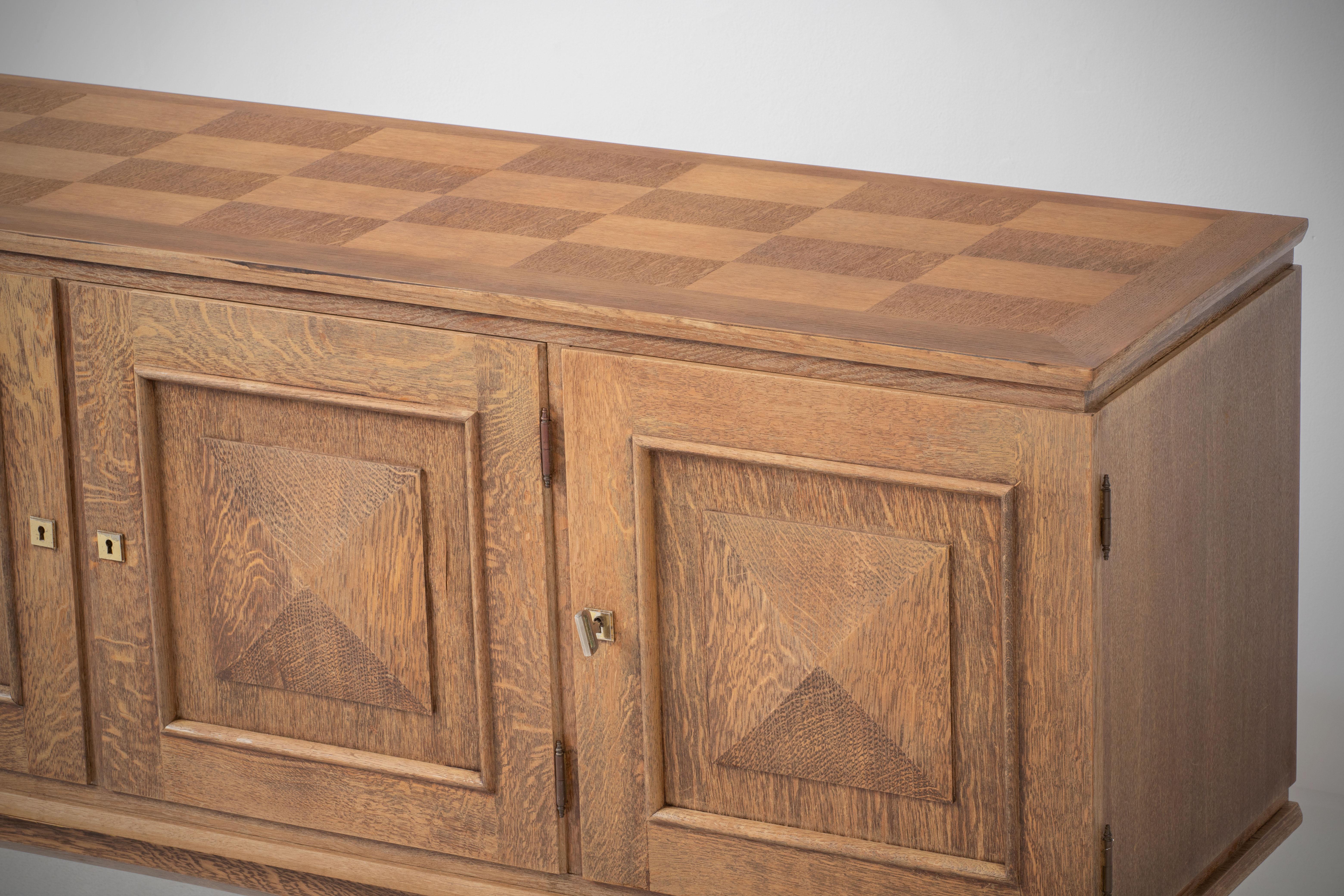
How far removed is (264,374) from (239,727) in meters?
0.40

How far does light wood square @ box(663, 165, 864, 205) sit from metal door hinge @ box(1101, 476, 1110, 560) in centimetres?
57

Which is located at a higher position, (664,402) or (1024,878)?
(664,402)

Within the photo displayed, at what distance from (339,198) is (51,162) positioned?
0.36 m

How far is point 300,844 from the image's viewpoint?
2551mm

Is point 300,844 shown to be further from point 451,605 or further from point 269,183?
point 269,183

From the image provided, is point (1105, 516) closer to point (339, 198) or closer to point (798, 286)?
point (798, 286)

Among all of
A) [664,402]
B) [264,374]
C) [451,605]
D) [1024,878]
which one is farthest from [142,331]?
[1024,878]

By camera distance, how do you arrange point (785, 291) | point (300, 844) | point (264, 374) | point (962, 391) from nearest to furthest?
point (962, 391) → point (785, 291) → point (264, 374) → point (300, 844)

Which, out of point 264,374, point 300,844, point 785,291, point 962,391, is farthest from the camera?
point 300,844

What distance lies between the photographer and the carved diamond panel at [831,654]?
219cm

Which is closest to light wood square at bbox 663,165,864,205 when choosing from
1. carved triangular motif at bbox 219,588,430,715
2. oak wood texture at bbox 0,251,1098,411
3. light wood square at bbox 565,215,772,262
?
light wood square at bbox 565,215,772,262

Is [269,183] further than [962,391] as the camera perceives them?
Yes

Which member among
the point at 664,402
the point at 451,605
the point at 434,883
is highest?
the point at 664,402

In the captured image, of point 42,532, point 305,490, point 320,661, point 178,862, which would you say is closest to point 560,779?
point 320,661
